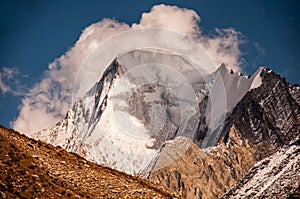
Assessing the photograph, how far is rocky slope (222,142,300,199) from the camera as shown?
51062mm

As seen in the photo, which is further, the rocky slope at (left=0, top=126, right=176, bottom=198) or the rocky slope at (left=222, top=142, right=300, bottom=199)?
the rocky slope at (left=222, top=142, right=300, bottom=199)

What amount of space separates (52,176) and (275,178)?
96.0 feet

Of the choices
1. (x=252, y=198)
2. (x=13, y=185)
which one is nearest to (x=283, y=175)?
(x=252, y=198)

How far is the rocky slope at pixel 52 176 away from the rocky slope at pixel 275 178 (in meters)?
13.3

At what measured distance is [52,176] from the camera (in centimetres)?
3638

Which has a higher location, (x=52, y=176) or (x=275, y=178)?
(x=275, y=178)

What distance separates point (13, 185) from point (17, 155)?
519 centimetres

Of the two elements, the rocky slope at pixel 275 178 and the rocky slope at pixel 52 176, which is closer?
the rocky slope at pixel 52 176

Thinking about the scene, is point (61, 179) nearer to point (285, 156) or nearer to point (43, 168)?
point (43, 168)

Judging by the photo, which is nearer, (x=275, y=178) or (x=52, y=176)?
(x=52, y=176)

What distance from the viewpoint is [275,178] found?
57.3 metres

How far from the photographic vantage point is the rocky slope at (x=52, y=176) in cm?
3161

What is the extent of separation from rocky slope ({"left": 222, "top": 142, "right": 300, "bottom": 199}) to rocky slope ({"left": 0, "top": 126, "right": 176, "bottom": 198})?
13.3 meters

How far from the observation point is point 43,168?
121 ft
